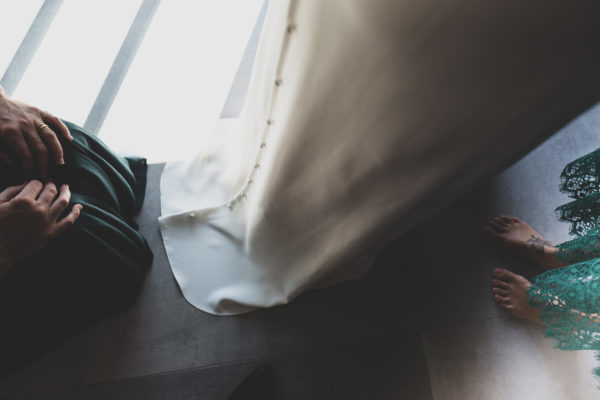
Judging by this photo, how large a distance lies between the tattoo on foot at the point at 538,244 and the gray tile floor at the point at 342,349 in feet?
0.28

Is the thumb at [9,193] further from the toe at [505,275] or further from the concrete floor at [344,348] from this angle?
the toe at [505,275]

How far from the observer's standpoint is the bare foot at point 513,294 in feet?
3.46

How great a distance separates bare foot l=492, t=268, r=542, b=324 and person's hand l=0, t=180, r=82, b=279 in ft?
4.25

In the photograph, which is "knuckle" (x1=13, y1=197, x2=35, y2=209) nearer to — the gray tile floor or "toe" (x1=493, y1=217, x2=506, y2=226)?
the gray tile floor

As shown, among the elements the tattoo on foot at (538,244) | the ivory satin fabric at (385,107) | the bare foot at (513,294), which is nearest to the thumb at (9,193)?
the ivory satin fabric at (385,107)

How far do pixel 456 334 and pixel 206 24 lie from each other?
1.66 meters

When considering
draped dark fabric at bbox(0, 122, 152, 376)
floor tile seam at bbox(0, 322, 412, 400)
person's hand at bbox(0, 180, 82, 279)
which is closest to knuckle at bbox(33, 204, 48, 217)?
person's hand at bbox(0, 180, 82, 279)

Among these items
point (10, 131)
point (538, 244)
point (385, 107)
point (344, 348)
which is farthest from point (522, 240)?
point (10, 131)

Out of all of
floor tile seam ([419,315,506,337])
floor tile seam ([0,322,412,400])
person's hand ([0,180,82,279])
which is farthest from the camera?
floor tile seam ([419,315,506,337])

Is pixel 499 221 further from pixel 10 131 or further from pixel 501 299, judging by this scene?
pixel 10 131

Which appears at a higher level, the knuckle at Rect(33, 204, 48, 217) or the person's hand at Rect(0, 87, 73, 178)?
the person's hand at Rect(0, 87, 73, 178)

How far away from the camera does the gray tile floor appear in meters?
1.00

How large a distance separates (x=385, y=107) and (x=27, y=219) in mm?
697

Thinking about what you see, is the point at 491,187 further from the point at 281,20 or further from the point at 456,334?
the point at 281,20
